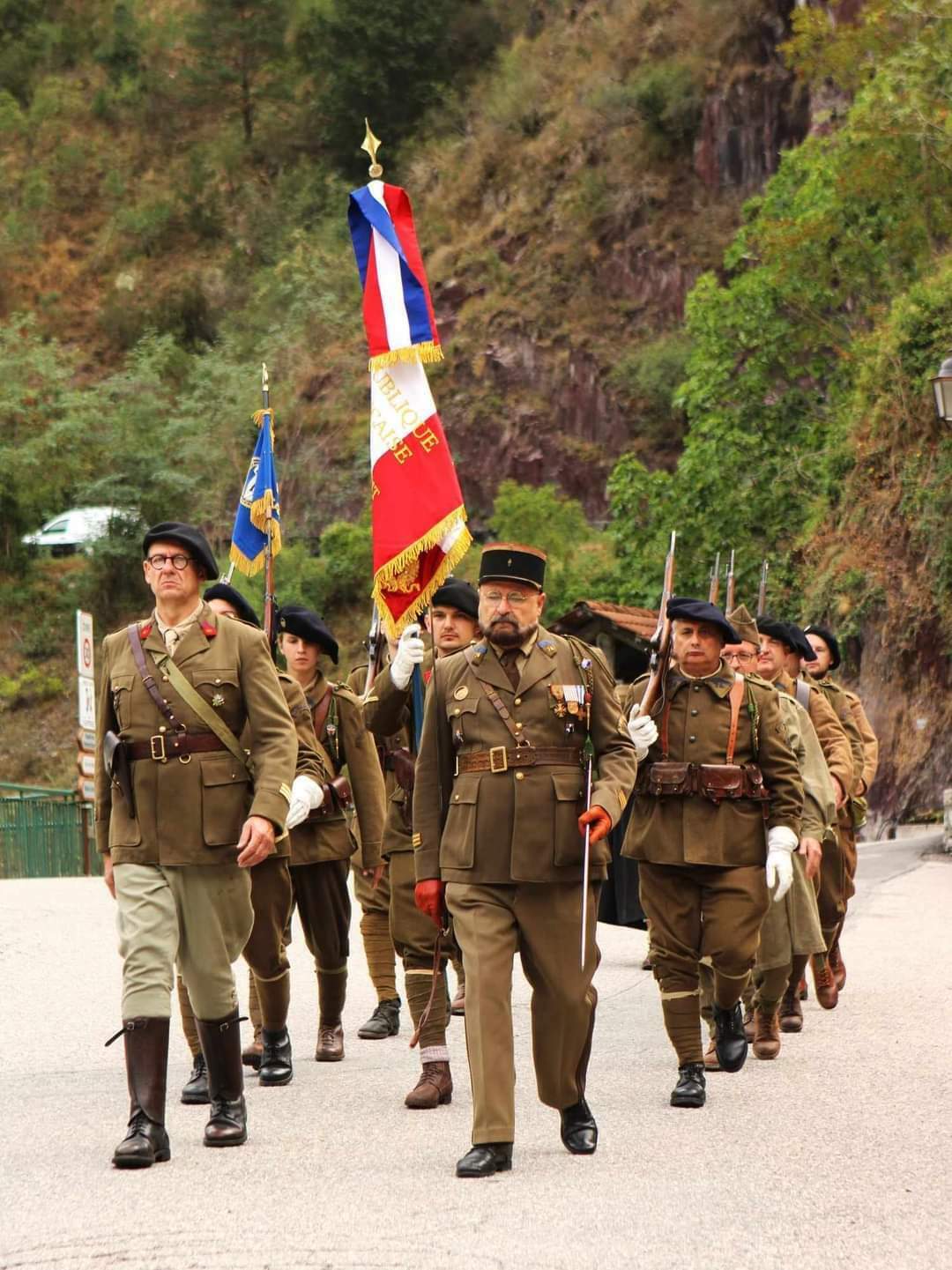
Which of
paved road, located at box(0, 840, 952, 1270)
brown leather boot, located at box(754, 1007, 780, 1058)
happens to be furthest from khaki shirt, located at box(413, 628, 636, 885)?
brown leather boot, located at box(754, 1007, 780, 1058)

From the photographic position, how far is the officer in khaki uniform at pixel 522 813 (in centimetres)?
705

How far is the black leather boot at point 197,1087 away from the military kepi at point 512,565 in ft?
7.89

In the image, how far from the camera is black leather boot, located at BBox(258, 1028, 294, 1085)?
8.83m

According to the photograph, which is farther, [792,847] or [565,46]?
[565,46]

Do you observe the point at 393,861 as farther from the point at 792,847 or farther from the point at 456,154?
the point at 456,154

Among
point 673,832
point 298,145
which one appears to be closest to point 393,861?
point 673,832

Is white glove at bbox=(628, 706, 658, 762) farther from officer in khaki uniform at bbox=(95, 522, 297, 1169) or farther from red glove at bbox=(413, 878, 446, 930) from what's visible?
officer in khaki uniform at bbox=(95, 522, 297, 1169)

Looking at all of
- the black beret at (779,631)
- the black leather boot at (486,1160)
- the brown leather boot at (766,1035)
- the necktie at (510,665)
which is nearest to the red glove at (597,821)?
the necktie at (510,665)

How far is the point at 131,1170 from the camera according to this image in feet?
22.2

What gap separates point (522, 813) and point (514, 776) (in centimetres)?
15

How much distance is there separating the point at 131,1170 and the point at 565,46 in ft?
198

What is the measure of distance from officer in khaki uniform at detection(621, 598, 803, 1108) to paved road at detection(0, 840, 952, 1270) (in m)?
0.54

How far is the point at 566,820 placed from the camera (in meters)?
7.22

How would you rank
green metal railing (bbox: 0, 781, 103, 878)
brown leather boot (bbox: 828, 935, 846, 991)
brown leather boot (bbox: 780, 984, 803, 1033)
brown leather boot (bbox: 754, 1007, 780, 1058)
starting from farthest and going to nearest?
green metal railing (bbox: 0, 781, 103, 878), brown leather boot (bbox: 828, 935, 846, 991), brown leather boot (bbox: 780, 984, 803, 1033), brown leather boot (bbox: 754, 1007, 780, 1058)
